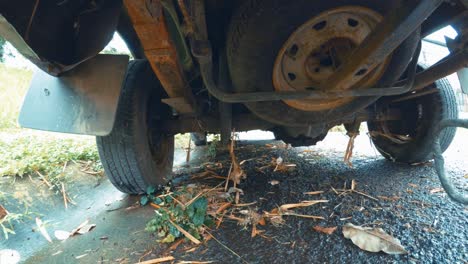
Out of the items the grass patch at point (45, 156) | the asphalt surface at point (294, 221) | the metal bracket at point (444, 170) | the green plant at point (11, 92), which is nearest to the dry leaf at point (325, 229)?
the asphalt surface at point (294, 221)

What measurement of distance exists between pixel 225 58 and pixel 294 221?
935 mm

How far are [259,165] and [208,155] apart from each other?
919 mm

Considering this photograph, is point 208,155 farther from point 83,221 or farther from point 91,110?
point 91,110

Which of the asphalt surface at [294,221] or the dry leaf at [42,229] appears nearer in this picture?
the asphalt surface at [294,221]

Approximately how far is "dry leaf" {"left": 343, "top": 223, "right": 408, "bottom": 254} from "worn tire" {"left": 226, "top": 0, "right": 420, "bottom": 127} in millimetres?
623

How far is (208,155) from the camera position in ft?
10.4

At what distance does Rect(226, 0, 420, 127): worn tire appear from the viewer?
897mm

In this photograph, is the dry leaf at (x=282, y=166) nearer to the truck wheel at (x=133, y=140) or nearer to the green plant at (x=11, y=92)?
the truck wheel at (x=133, y=140)

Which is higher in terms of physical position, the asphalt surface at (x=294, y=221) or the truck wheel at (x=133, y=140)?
the truck wheel at (x=133, y=140)

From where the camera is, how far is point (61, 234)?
1426 millimetres

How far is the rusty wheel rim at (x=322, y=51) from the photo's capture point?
0.98 m

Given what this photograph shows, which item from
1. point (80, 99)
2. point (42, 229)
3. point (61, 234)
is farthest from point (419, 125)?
point (42, 229)

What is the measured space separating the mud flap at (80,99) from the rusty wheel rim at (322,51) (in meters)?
0.84

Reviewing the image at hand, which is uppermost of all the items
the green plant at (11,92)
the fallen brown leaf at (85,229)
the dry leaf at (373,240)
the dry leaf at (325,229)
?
the green plant at (11,92)
